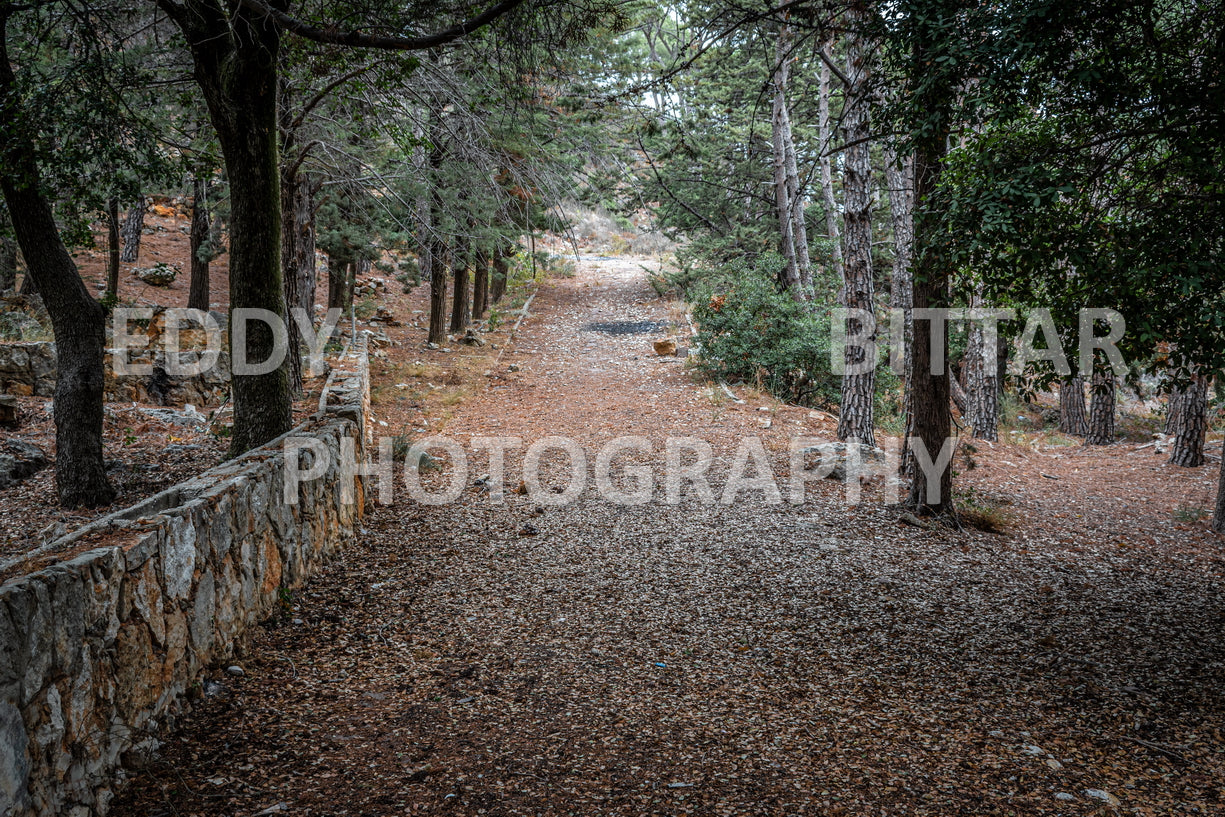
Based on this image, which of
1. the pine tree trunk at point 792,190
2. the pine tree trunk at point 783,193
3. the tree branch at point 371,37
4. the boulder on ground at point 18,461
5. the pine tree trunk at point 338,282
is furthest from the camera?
the pine tree trunk at point 338,282

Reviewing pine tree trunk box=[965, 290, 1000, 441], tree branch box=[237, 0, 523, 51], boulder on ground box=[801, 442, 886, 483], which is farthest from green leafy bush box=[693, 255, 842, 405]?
tree branch box=[237, 0, 523, 51]

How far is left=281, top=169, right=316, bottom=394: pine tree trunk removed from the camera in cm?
924

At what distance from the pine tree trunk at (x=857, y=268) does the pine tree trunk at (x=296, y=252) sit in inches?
267

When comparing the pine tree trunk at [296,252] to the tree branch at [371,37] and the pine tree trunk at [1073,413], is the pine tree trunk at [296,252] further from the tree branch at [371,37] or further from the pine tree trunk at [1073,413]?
the pine tree trunk at [1073,413]

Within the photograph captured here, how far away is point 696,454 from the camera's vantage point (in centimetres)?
926

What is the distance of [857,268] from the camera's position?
9.27 metres

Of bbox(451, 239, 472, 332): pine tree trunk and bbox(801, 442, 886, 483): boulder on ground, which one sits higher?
bbox(451, 239, 472, 332): pine tree trunk

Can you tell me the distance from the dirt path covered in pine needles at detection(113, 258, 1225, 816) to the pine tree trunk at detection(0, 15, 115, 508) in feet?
9.04

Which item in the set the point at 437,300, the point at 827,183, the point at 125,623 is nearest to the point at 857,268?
the point at 827,183

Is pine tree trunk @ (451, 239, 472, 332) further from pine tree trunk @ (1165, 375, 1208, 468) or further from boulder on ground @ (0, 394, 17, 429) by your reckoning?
pine tree trunk @ (1165, 375, 1208, 468)

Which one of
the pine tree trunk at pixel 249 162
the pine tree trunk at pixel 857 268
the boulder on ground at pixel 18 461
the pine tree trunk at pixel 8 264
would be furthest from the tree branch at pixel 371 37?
the pine tree trunk at pixel 8 264

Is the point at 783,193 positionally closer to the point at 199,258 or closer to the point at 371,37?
the point at 199,258

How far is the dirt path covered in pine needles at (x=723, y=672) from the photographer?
304 centimetres

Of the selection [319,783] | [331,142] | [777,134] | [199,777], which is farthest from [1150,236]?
[777,134]
